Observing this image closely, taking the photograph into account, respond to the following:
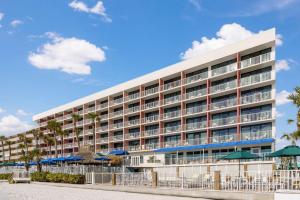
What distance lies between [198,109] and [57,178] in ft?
79.6

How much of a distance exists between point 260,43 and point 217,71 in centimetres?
858

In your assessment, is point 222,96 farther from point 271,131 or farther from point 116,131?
point 116,131

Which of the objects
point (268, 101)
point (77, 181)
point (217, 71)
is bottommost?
point (77, 181)

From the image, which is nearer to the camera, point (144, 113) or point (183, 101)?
point (183, 101)

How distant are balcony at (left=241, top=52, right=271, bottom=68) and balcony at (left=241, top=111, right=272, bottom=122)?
6.02m

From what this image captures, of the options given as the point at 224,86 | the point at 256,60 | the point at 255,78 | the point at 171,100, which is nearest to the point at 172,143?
the point at 171,100

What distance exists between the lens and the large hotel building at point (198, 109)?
5284 centimetres

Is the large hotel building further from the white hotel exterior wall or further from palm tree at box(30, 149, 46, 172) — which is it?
palm tree at box(30, 149, 46, 172)

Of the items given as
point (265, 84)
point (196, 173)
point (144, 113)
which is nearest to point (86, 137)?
point (144, 113)

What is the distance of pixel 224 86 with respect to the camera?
5772cm

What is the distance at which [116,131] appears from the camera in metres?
80.7

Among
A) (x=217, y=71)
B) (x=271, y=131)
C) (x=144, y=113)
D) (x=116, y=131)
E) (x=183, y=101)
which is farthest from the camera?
(x=116, y=131)

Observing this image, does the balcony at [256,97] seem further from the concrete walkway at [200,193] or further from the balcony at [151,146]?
the concrete walkway at [200,193]

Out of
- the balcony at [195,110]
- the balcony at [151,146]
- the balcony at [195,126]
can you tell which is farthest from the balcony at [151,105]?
the balcony at [195,126]
